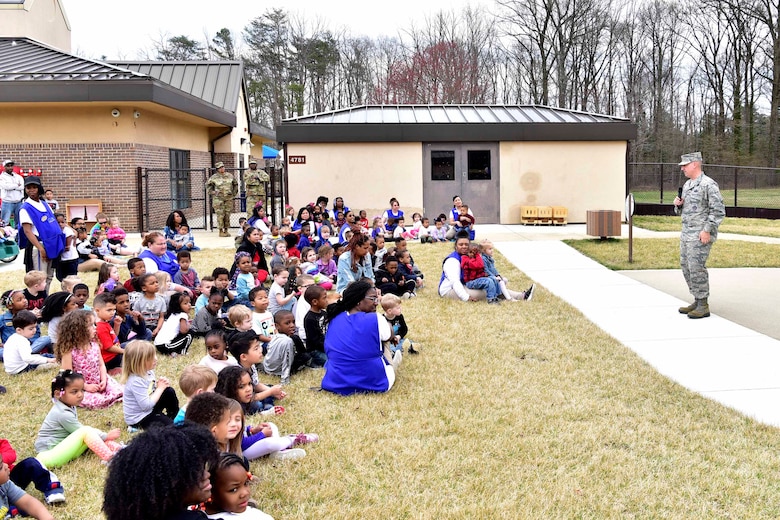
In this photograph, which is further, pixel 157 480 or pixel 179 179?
pixel 179 179

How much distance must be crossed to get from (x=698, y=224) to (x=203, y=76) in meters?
24.6

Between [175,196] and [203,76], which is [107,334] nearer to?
→ [175,196]

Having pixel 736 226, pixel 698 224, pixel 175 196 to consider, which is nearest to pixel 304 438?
pixel 698 224

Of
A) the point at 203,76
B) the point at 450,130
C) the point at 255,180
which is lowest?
the point at 255,180

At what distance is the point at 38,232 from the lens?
30.8 feet

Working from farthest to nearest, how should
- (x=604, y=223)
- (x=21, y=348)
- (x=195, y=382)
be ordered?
(x=604, y=223) → (x=21, y=348) → (x=195, y=382)

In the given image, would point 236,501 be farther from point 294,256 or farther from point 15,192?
point 15,192

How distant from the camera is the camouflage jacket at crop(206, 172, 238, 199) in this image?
17.5 meters

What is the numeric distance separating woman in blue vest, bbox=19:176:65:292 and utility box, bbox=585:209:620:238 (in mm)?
10940

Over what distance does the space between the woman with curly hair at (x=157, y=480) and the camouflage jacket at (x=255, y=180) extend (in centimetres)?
1579

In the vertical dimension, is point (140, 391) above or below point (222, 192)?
below

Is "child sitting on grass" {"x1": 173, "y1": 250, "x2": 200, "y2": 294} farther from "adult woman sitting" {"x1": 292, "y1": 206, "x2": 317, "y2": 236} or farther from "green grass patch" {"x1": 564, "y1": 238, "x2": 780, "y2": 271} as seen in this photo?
"green grass patch" {"x1": 564, "y1": 238, "x2": 780, "y2": 271}

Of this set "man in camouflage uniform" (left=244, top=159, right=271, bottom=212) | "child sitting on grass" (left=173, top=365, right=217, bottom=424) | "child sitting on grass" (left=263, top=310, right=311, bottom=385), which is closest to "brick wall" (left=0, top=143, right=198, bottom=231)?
"man in camouflage uniform" (left=244, top=159, right=271, bottom=212)

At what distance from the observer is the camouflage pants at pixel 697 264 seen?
904cm
